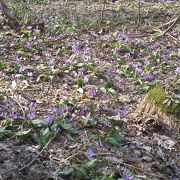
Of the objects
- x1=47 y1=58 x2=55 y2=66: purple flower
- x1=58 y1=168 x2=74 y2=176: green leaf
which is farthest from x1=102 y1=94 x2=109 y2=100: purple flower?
x1=58 y1=168 x2=74 y2=176: green leaf

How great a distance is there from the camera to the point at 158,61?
19.0 ft

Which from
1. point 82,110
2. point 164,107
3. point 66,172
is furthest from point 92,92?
point 66,172

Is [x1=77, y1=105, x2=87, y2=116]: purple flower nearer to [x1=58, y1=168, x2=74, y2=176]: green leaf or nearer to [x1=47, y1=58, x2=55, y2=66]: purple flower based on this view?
[x1=58, y1=168, x2=74, y2=176]: green leaf

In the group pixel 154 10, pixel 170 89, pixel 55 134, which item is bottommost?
pixel 55 134

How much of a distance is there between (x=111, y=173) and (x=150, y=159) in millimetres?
560

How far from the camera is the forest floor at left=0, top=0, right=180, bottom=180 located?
2.56 meters

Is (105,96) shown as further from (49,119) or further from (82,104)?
(49,119)

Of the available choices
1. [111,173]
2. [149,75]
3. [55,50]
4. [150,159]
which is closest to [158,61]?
[149,75]

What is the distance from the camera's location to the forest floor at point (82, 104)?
101 inches

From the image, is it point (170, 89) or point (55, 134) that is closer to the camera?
point (55, 134)

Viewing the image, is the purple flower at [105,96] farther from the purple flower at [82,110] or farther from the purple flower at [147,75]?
the purple flower at [147,75]

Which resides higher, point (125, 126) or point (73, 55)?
point (73, 55)

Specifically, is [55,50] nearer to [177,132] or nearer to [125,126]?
[125,126]

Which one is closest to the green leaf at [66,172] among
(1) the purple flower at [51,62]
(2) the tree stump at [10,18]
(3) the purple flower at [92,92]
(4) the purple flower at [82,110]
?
(4) the purple flower at [82,110]
